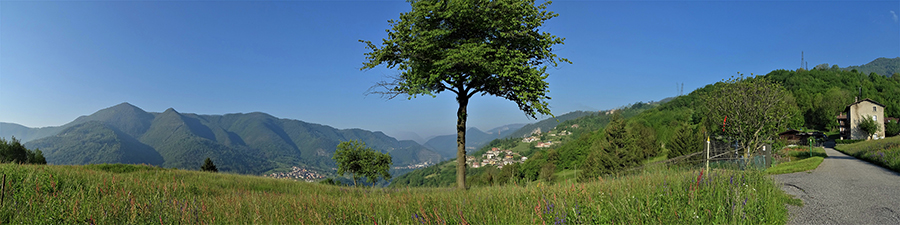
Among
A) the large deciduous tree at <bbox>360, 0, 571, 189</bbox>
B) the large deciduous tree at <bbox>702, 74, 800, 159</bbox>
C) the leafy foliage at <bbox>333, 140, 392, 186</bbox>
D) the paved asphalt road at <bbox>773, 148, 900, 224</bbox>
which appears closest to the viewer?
the paved asphalt road at <bbox>773, 148, 900, 224</bbox>

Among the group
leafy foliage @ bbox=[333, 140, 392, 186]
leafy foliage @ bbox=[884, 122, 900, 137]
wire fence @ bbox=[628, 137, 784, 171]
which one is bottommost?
leafy foliage @ bbox=[333, 140, 392, 186]

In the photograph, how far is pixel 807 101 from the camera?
336 feet

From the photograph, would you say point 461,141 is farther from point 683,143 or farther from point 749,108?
point 683,143

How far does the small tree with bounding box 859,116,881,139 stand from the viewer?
59906 mm

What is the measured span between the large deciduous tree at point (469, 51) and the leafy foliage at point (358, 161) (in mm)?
25181

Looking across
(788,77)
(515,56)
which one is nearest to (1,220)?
(515,56)

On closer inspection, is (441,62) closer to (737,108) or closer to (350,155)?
(737,108)

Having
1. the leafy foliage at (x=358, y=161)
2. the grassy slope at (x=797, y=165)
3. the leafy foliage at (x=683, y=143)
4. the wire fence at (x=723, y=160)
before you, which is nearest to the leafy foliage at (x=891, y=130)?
the leafy foliage at (x=683, y=143)

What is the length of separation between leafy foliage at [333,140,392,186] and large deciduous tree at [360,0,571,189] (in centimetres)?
2518

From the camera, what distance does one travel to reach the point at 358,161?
119 ft

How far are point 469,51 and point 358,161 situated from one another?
28.1m

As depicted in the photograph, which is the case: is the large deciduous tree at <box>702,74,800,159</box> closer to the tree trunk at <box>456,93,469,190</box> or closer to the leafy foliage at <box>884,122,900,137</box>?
the tree trunk at <box>456,93,469,190</box>

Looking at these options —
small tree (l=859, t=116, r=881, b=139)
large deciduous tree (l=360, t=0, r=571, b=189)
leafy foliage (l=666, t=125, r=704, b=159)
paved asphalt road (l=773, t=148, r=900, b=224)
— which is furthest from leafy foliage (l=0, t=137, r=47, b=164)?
small tree (l=859, t=116, r=881, b=139)

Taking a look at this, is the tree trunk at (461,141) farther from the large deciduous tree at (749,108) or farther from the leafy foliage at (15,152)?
the leafy foliage at (15,152)
